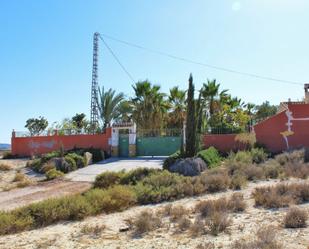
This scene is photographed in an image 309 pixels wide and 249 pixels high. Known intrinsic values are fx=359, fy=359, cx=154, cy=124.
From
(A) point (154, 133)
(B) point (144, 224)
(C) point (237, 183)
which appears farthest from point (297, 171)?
(A) point (154, 133)

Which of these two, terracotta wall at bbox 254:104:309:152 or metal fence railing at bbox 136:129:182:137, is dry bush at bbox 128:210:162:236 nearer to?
terracotta wall at bbox 254:104:309:152

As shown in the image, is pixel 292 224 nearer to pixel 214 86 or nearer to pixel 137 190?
pixel 137 190

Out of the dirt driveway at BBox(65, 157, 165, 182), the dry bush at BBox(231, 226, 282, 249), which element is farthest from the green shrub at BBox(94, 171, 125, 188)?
the dry bush at BBox(231, 226, 282, 249)

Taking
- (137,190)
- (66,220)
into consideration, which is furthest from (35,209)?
(137,190)

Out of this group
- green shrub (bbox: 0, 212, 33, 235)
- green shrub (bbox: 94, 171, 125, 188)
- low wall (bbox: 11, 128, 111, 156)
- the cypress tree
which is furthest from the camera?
low wall (bbox: 11, 128, 111, 156)

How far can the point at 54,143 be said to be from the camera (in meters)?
33.1

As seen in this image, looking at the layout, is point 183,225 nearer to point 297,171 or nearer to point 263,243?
point 263,243

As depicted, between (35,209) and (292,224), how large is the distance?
6.78 m

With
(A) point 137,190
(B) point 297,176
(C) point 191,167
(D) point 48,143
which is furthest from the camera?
(D) point 48,143

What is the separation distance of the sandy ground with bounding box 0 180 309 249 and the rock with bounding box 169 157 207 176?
24.1ft

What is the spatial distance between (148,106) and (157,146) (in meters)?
7.40

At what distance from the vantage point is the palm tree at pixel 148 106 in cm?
3556

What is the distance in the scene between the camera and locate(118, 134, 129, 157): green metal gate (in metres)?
30.3

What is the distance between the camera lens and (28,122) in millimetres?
68688
